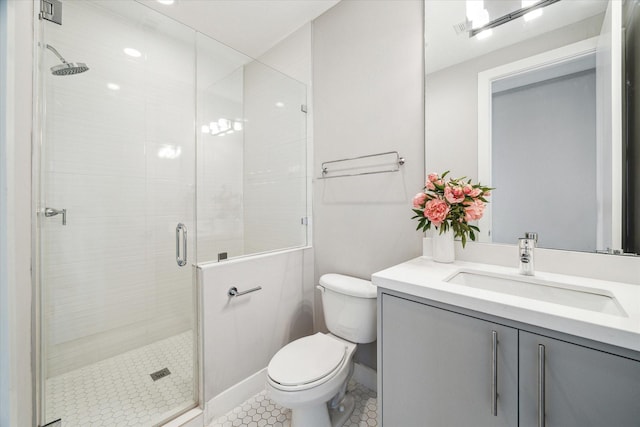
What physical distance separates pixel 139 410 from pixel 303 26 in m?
2.72

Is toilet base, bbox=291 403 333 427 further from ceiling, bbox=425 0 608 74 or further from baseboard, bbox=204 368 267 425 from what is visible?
ceiling, bbox=425 0 608 74

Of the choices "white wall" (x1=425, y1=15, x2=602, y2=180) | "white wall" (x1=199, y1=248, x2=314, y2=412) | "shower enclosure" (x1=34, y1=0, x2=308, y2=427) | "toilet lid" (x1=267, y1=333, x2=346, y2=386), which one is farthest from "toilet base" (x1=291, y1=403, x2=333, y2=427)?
"white wall" (x1=425, y1=15, x2=602, y2=180)

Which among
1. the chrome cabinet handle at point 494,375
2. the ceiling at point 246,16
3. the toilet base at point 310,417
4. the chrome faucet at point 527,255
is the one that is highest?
the ceiling at point 246,16

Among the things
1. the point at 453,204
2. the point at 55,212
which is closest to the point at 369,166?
the point at 453,204

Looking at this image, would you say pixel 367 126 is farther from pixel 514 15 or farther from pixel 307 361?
pixel 307 361

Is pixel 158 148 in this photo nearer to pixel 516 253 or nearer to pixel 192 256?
pixel 192 256

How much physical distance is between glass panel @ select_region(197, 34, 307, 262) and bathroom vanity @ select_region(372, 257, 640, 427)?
1.03m

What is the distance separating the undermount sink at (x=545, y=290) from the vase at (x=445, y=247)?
0.37 feet

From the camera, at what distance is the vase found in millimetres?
1238

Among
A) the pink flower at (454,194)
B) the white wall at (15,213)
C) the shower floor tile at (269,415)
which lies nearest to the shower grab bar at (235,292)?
the shower floor tile at (269,415)

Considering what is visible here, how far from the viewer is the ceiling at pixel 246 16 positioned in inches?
69.2

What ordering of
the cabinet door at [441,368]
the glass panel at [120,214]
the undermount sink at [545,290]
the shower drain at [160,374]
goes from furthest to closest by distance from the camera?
the shower drain at [160,374]
the glass panel at [120,214]
the undermount sink at [545,290]
the cabinet door at [441,368]

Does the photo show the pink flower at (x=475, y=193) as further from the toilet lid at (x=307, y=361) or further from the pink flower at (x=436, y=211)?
the toilet lid at (x=307, y=361)

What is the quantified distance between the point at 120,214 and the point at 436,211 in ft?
6.79
